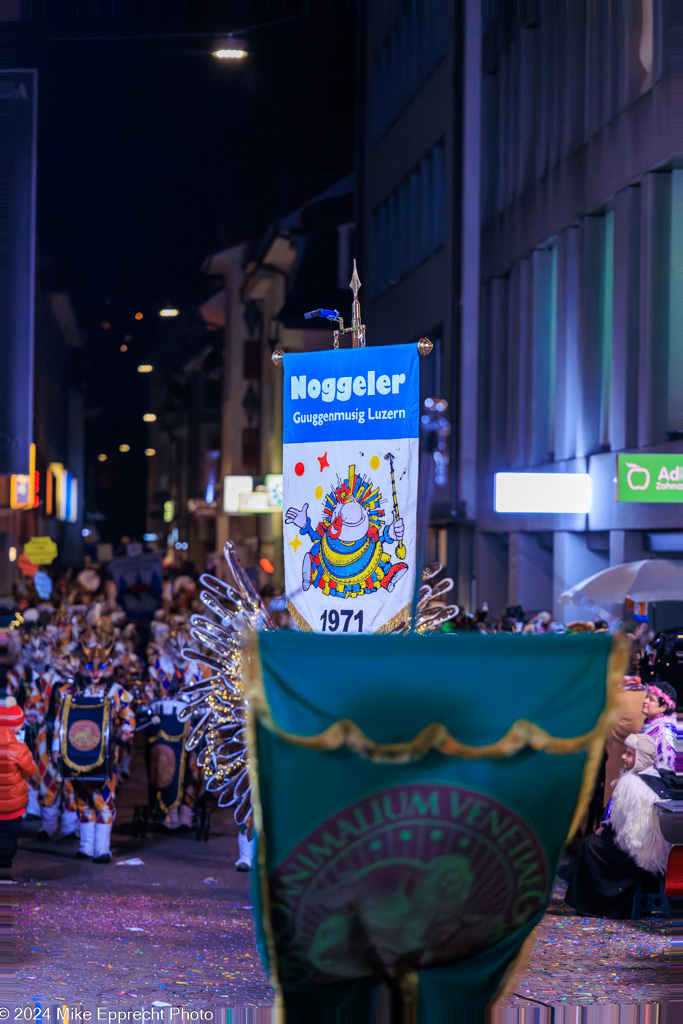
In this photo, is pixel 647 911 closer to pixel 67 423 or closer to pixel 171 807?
pixel 171 807

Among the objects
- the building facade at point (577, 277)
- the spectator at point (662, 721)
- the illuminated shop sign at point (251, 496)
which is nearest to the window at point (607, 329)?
the building facade at point (577, 277)

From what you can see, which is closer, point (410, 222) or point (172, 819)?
point (172, 819)

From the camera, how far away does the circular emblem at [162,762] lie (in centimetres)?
1196

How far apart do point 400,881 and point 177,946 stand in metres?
4.77

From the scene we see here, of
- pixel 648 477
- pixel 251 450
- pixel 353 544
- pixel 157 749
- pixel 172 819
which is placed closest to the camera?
pixel 353 544

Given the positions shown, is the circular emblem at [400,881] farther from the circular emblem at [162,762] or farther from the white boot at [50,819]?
the white boot at [50,819]

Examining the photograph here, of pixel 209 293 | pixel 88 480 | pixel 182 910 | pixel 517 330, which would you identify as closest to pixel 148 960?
pixel 182 910

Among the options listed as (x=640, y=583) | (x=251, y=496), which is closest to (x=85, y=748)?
(x=640, y=583)

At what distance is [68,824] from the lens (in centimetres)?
1210

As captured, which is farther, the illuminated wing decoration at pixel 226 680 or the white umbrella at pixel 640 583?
the white umbrella at pixel 640 583

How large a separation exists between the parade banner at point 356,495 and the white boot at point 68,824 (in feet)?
15.2

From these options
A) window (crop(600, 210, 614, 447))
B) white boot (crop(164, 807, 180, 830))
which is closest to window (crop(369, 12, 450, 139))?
window (crop(600, 210, 614, 447))

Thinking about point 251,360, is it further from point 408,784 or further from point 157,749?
point 408,784

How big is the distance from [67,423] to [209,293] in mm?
6793
